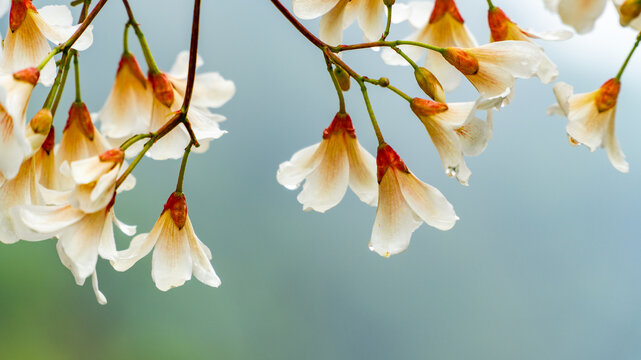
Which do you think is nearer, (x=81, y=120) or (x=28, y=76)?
(x=28, y=76)

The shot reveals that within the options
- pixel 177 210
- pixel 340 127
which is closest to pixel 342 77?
pixel 340 127

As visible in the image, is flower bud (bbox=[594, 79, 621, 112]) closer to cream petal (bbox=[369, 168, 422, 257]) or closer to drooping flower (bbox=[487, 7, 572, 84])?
drooping flower (bbox=[487, 7, 572, 84])

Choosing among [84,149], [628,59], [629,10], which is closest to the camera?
[629,10]

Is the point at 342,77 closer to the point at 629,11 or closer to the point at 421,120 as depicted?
the point at 421,120

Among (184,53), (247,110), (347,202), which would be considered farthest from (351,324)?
(184,53)

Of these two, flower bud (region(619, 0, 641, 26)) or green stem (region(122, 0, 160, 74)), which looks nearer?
flower bud (region(619, 0, 641, 26))

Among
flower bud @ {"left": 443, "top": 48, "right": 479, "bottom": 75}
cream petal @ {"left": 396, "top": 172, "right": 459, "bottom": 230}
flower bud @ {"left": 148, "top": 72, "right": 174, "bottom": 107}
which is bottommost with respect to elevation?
cream petal @ {"left": 396, "top": 172, "right": 459, "bottom": 230}

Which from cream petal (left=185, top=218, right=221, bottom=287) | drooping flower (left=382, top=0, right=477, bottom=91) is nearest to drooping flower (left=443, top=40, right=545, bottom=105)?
drooping flower (left=382, top=0, right=477, bottom=91)

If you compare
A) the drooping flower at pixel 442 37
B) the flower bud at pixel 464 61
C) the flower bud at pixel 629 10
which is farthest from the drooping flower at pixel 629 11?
the drooping flower at pixel 442 37
